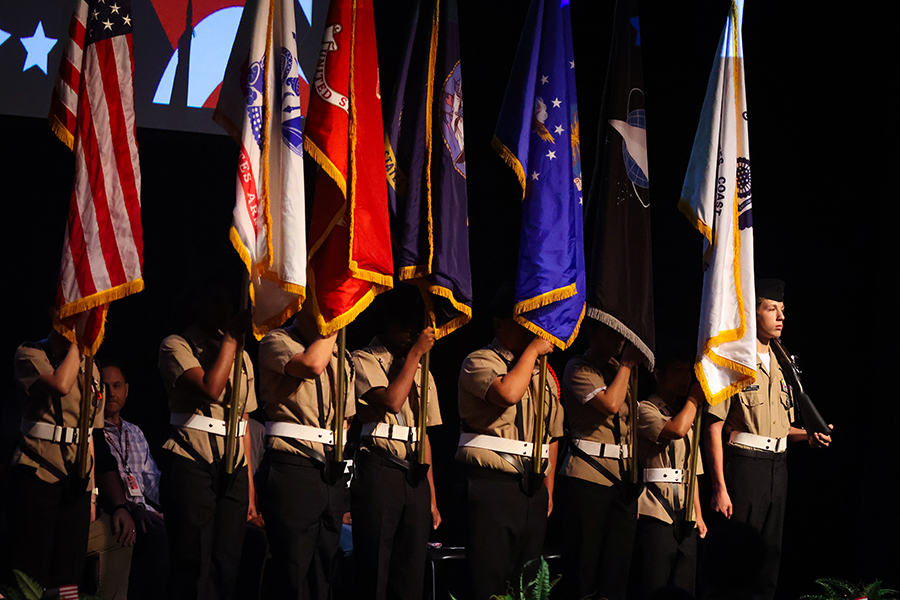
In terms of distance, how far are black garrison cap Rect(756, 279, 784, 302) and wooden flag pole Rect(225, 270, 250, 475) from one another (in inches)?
102

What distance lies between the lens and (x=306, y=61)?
206 inches

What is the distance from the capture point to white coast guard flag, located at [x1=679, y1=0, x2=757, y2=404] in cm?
A: 416

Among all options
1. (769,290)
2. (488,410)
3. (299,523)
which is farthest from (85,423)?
(769,290)

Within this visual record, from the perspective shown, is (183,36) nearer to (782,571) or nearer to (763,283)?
(763,283)

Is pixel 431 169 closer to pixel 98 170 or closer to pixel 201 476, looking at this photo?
pixel 98 170

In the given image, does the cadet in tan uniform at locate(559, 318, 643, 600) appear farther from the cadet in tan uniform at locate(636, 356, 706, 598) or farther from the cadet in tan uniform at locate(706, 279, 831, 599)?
the cadet in tan uniform at locate(706, 279, 831, 599)

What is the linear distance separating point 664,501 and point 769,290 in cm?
125

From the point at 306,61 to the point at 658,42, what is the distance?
7.36 ft

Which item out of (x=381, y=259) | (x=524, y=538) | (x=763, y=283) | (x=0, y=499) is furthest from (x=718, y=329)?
(x=0, y=499)

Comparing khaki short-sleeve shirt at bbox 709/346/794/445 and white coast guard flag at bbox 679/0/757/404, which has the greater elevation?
white coast guard flag at bbox 679/0/757/404

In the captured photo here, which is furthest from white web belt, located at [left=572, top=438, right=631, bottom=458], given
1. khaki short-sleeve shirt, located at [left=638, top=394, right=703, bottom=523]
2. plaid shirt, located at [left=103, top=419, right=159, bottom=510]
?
plaid shirt, located at [left=103, top=419, right=159, bottom=510]

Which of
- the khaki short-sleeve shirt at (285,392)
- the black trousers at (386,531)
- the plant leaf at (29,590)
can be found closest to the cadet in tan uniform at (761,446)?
the black trousers at (386,531)

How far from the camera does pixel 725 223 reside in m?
4.29

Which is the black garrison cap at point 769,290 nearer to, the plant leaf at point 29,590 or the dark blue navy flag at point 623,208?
the dark blue navy flag at point 623,208
